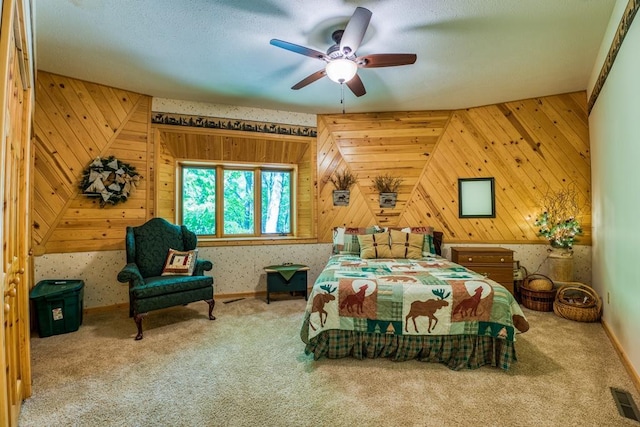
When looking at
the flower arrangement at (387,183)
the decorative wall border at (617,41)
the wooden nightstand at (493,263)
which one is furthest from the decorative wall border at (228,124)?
the decorative wall border at (617,41)

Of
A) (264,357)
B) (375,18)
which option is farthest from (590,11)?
(264,357)

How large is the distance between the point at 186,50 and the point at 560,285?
499 cm

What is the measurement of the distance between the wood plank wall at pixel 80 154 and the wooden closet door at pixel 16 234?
161 centimetres

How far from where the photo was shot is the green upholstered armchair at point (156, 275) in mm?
2891

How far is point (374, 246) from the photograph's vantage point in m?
3.66

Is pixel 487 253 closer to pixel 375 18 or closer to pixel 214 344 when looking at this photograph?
pixel 375 18

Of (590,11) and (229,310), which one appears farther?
(229,310)

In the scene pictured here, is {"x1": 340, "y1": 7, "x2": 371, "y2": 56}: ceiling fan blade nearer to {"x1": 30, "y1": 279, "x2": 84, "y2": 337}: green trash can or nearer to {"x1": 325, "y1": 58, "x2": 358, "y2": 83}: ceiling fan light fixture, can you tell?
{"x1": 325, "y1": 58, "x2": 358, "y2": 83}: ceiling fan light fixture

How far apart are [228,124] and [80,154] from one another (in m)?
1.78

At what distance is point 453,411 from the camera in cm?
179

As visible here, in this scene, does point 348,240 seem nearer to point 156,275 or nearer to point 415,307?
point 415,307

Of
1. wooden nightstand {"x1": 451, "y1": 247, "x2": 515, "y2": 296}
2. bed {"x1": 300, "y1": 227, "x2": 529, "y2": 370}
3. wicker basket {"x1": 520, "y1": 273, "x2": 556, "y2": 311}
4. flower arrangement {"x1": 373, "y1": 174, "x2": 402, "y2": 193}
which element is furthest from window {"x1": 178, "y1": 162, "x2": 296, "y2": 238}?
wicker basket {"x1": 520, "y1": 273, "x2": 556, "y2": 311}

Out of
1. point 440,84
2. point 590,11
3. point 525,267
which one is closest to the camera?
point 590,11

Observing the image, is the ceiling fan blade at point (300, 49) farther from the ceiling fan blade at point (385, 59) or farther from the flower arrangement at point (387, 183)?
the flower arrangement at point (387, 183)
